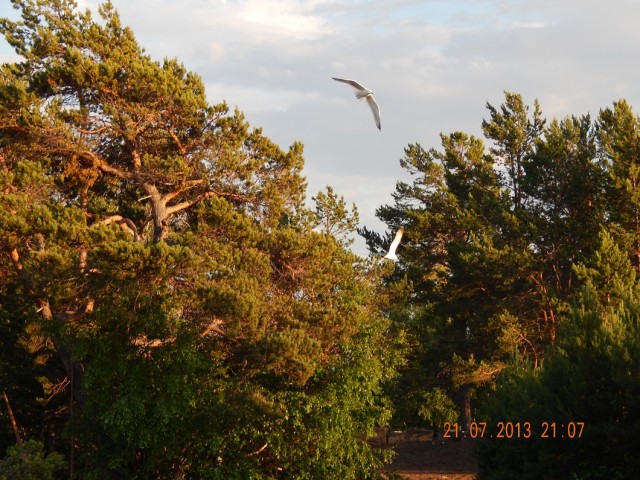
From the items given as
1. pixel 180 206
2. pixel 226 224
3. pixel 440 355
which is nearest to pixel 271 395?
pixel 226 224

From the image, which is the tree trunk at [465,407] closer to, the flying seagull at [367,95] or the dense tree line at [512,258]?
the dense tree line at [512,258]

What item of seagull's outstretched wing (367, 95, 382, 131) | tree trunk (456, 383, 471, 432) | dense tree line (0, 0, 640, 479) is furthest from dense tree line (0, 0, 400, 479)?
tree trunk (456, 383, 471, 432)

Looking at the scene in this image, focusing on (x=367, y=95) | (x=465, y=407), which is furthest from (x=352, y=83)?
(x=465, y=407)

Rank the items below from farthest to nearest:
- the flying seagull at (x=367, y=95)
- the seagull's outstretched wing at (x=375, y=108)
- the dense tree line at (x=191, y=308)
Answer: the dense tree line at (x=191, y=308), the seagull's outstretched wing at (x=375, y=108), the flying seagull at (x=367, y=95)

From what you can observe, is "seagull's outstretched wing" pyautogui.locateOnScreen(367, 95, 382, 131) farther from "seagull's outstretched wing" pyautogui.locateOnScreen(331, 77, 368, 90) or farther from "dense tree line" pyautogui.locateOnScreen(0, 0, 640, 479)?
"dense tree line" pyautogui.locateOnScreen(0, 0, 640, 479)

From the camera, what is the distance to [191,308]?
2712cm

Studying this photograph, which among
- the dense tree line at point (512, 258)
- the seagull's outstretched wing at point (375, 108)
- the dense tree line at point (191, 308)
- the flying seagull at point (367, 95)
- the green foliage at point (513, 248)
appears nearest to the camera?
the flying seagull at point (367, 95)

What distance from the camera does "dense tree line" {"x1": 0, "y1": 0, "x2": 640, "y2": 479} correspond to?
993 inches

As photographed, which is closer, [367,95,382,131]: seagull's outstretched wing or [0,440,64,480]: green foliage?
[0,440,64,480]: green foliage

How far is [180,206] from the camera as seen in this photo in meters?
30.9

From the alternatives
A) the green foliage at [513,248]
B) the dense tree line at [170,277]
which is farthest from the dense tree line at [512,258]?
the dense tree line at [170,277]

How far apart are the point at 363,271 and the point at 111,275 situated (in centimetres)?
1376

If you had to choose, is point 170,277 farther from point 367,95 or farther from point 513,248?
point 513,248

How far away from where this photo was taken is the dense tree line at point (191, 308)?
25.2m
